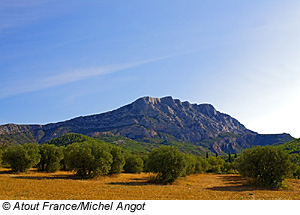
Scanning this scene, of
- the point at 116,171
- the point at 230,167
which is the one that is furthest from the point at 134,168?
the point at 230,167

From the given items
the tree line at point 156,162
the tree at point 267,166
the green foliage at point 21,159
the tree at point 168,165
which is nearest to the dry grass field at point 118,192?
the tree at point 267,166

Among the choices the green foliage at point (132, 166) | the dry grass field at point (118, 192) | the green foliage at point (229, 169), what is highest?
the dry grass field at point (118, 192)

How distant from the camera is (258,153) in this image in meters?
35.0

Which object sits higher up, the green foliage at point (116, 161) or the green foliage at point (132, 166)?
the green foliage at point (116, 161)

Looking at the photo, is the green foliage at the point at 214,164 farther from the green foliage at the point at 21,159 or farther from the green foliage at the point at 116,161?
the green foliage at the point at 21,159

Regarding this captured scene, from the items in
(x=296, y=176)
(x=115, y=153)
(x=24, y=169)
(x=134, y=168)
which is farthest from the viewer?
(x=134, y=168)

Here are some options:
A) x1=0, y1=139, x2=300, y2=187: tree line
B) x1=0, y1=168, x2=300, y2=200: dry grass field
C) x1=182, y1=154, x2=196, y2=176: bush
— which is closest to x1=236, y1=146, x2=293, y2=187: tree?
x1=0, y1=139, x2=300, y2=187: tree line

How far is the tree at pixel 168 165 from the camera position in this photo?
38.2 metres

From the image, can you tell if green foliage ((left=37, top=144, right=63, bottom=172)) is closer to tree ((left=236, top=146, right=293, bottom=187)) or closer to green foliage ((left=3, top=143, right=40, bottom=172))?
green foliage ((left=3, top=143, right=40, bottom=172))

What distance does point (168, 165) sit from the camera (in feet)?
126

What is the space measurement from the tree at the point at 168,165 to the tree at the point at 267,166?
11167 millimetres

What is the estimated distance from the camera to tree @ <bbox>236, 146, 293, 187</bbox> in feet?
106
